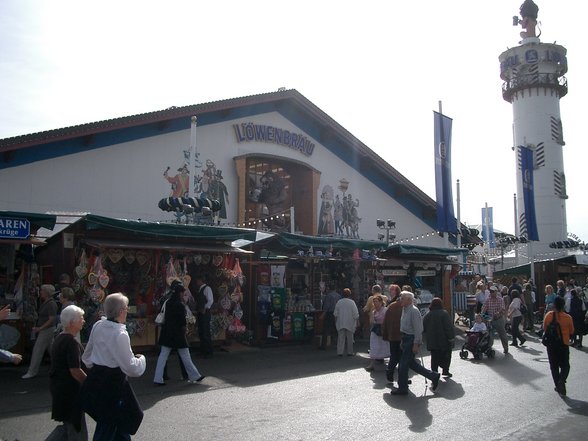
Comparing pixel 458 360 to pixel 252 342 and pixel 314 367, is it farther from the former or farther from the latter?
pixel 252 342

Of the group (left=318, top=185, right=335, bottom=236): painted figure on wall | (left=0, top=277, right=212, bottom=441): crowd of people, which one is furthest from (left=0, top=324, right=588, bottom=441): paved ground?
(left=318, top=185, right=335, bottom=236): painted figure on wall

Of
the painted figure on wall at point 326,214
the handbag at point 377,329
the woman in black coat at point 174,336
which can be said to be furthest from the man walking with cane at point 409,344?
the painted figure on wall at point 326,214

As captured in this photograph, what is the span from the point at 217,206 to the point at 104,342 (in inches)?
382

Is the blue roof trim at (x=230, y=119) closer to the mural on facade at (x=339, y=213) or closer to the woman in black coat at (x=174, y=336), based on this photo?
the mural on facade at (x=339, y=213)

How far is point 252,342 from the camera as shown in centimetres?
1464

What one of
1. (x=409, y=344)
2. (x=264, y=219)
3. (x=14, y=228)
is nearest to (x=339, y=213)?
(x=264, y=219)

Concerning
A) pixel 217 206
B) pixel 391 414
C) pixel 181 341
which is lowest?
pixel 391 414

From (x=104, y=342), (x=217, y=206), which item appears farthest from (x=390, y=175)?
(x=104, y=342)

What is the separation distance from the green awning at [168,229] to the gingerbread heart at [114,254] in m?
0.70

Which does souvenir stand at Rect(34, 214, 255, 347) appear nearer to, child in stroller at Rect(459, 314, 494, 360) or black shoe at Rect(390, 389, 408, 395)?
black shoe at Rect(390, 389, 408, 395)

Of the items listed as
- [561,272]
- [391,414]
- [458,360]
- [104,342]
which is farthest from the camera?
[561,272]

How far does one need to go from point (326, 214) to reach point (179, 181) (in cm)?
628

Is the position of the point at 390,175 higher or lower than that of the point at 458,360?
higher

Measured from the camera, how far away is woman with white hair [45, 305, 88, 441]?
5.03 m
